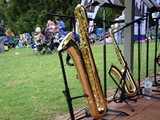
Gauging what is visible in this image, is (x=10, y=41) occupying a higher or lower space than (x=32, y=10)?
lower

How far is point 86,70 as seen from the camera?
1.99 m

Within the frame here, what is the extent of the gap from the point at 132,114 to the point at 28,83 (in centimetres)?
224

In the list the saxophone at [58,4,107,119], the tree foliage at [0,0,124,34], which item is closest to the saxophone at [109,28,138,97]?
the saxophone at [58,4,107,119]

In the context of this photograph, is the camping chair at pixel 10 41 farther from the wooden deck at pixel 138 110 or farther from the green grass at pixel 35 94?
the wooden deck at pixel 138 110

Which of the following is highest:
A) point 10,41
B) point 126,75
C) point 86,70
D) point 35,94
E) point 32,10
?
point 32,10

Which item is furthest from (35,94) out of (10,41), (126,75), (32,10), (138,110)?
(32,10)

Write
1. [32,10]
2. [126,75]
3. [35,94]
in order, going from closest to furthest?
1. [126,75]
2. [35,94]
3. [32,10]

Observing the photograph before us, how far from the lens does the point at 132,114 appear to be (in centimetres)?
234

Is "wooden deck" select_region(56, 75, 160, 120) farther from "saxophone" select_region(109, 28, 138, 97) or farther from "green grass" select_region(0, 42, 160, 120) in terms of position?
"green grass" select_region(0, 42, 160, 120)

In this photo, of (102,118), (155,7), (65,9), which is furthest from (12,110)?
(65,9)

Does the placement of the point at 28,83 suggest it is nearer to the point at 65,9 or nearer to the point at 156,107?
the point at 156,107

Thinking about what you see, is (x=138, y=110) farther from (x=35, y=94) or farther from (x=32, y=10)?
(x=32, y=10)

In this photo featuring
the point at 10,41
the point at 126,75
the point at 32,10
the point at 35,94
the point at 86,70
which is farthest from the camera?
the point at 32,10

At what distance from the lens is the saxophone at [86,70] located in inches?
76.3
